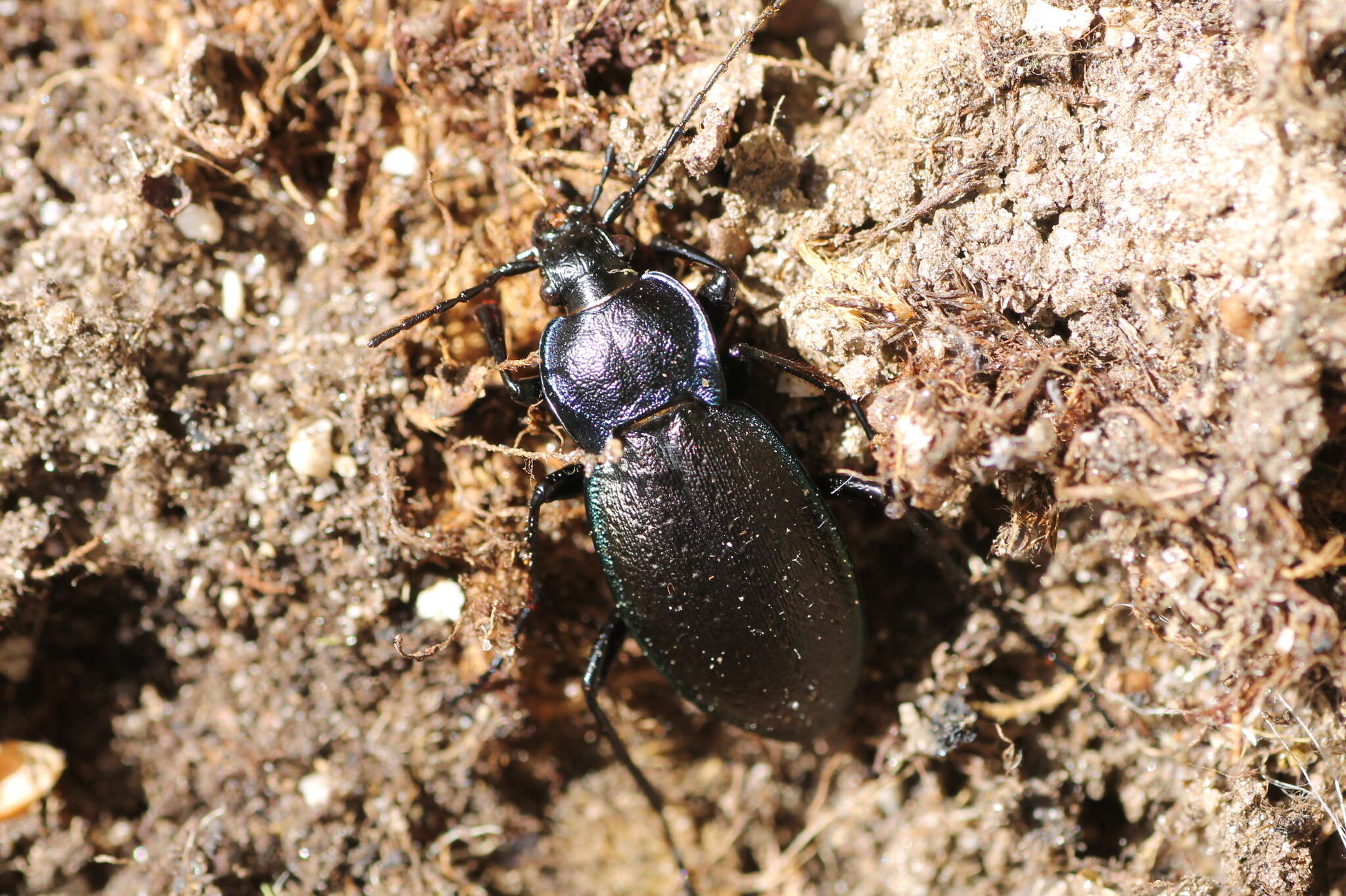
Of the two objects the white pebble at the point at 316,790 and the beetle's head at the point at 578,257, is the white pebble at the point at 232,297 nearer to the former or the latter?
the beetle's head at the point at 578,257

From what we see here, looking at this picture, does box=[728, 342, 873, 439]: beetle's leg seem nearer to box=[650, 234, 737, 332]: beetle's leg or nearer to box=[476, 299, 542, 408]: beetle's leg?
box=[650, 234, 737, 332]: beetle's leg

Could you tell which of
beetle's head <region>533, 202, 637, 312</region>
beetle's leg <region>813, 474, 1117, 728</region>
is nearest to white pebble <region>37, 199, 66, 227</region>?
beetle's head <region>533, 202, 637, 312</region>

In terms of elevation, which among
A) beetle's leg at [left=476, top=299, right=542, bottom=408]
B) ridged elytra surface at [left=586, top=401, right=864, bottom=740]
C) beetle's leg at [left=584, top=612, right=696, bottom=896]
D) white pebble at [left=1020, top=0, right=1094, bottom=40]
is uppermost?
white pebble at [left=1020, top=0, right=1094, bottom=40]

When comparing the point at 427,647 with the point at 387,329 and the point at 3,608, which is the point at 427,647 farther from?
the point at 3,608

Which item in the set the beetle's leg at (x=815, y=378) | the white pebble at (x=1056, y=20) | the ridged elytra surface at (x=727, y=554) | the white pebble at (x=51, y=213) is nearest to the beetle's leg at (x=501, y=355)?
the ridged elytra surface at (x=727, y=554)

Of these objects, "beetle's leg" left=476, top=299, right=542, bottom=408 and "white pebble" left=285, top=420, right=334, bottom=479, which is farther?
"white pebble" left=285, top=420, right=334, bottom=479

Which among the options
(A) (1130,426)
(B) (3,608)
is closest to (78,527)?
(B) (3,608)

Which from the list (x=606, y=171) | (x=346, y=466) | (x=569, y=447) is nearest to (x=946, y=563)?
(x=569, y=447)

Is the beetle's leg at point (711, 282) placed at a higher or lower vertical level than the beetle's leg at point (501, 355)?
higher
